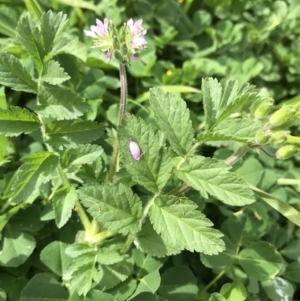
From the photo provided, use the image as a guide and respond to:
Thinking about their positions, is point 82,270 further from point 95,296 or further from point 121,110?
point 121,110

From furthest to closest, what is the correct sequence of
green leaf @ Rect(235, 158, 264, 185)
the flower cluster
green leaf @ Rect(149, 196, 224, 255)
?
green leaf @ Rect(235, 158, 264, 185) < the flower cluster < green leaf @ Rect(149, 196, 224, 255)

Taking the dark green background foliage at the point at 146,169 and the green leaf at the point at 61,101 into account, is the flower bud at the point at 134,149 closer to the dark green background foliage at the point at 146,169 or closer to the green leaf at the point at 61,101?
the dark green background foliage at the point at 146,169

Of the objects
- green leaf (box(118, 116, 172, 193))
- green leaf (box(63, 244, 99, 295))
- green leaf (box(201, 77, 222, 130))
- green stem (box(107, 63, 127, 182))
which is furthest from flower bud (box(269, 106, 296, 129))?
green leaf (box(63, 244, 99, 295))

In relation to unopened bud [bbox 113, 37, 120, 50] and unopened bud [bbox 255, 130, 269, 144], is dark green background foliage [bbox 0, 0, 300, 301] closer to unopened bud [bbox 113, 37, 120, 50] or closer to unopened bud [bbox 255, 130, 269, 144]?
unopened bud [bbox 255, 130, 269, 144]

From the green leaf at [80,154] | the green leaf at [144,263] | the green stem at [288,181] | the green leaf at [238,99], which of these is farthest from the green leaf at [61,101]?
the green stem at [288,181]

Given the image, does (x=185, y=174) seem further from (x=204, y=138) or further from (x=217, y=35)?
(x=217, y=35)
